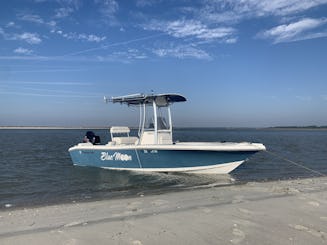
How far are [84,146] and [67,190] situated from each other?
4.88 meters

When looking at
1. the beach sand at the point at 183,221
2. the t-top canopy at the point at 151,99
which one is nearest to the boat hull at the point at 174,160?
the t-top canopy at the point at 151,99

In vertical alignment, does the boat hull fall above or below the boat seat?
below

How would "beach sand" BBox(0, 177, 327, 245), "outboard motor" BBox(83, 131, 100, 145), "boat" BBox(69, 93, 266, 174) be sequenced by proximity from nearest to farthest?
"beach sand" BBox(0, 177, 327, 245) → "boat" BBox(69, 93, 266, 174) → "outboard motor" BBox(83, 131, 100, 145)

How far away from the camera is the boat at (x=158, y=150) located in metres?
14.7

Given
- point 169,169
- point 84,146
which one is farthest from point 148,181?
point 84,146

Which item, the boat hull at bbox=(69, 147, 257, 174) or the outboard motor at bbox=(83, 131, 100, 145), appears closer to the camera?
the boat hull at bbox=(69, 147, 257, 174)

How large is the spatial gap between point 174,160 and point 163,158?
0.47 m

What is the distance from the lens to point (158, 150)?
15266mm

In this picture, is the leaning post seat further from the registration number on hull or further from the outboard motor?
the outboard motor

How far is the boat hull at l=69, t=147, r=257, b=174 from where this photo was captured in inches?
580

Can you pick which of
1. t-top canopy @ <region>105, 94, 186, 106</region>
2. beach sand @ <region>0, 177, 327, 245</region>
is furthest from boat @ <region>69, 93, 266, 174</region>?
beach sand @ <region>0, 177, 327, 245</region>

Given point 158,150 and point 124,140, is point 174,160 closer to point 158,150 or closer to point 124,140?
point 158,150

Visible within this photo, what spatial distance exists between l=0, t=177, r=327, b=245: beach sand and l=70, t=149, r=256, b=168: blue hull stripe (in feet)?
15.7

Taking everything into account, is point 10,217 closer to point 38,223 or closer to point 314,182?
point 38,223
